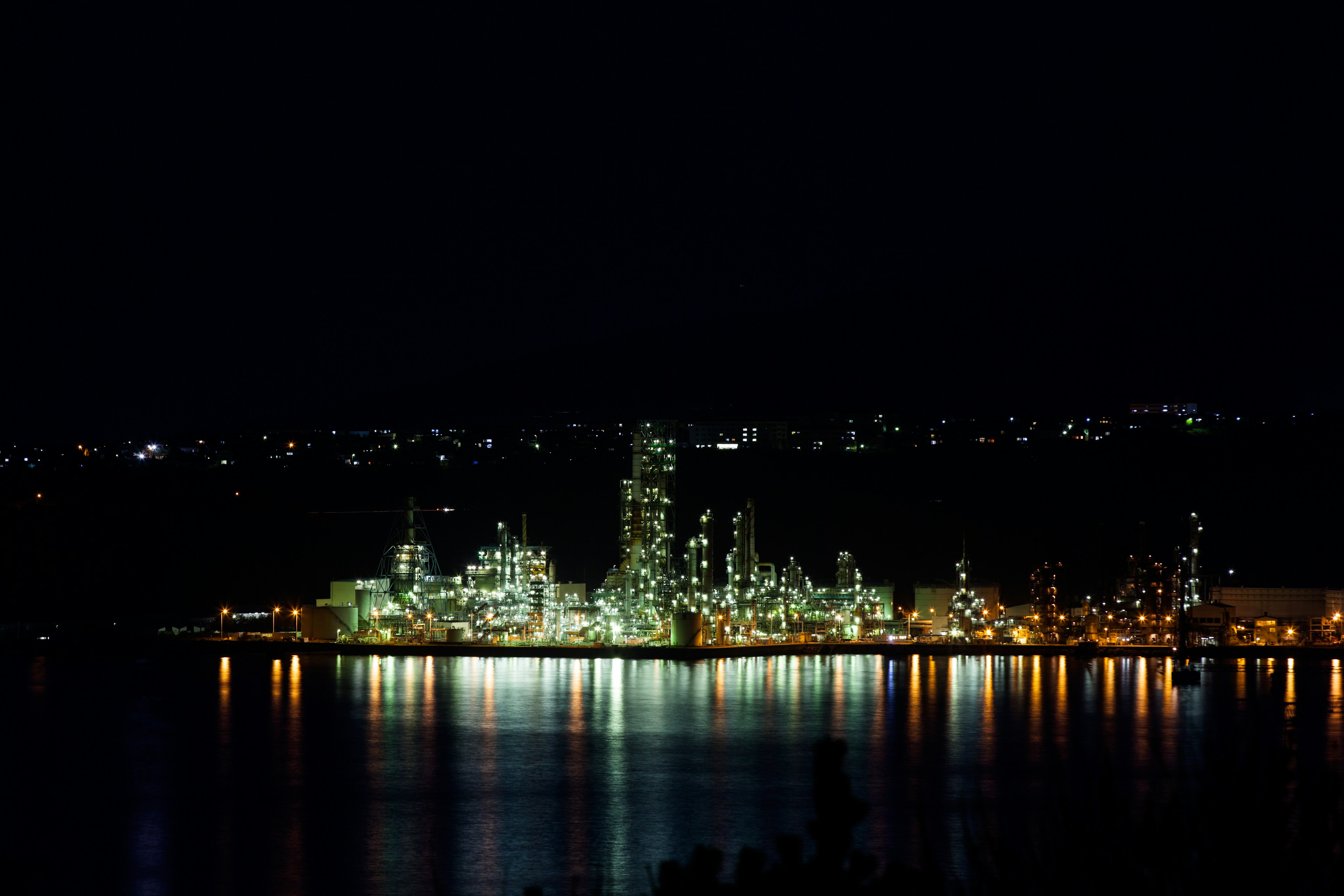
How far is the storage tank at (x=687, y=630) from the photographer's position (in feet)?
99.2

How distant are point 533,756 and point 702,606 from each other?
1386 cm

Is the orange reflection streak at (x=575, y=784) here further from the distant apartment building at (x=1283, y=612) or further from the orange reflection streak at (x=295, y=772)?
the distant apartment building at (x=1283, y=612)

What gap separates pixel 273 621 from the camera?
109 feet

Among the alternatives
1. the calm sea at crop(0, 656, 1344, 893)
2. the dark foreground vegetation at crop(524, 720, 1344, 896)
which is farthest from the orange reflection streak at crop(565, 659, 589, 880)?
the dark foreground vegetation at crop(524, 720, 1344, 896)

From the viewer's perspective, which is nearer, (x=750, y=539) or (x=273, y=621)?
(x=750, y=539)

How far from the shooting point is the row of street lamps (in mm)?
31828

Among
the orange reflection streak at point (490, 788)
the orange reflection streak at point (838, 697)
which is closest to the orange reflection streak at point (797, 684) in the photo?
the orange reflection streak at point (838, 697)

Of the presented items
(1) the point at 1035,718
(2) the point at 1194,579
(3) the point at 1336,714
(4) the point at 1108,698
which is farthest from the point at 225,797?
(2) the point at 1194,579

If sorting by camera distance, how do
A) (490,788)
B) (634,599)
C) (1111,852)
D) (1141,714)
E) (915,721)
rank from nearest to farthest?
(1111,852) < (490,788) < (915,721) < (1141,714) < (634,599)

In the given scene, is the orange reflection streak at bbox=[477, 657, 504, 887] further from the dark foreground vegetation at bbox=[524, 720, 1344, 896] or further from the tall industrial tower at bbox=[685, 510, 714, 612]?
the dark foreground vegetation at bbox=[524, 720, 1344, 896]

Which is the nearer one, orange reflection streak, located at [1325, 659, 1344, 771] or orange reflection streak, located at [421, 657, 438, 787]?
orange reflection streak, located at [421, 657, 438, 787]

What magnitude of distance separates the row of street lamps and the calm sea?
348 cm

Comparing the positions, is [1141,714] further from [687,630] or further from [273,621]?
[273,621]

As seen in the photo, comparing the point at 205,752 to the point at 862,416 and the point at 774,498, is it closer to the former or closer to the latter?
the point at 774,498
